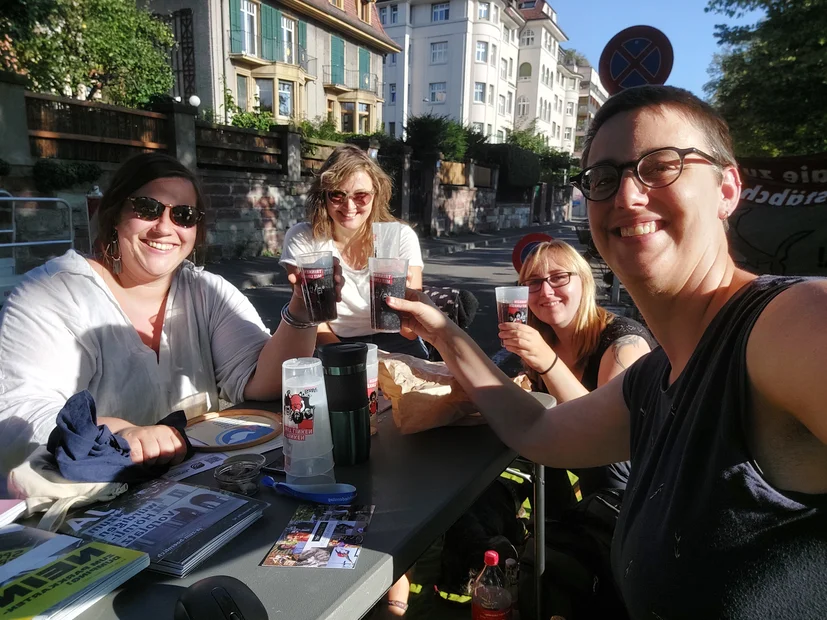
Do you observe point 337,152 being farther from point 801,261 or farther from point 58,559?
point 801,261

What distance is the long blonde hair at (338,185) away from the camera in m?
3.40

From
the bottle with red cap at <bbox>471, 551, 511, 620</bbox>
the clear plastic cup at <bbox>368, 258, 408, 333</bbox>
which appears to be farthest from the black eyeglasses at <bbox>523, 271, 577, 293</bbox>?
the bottle with red cap at <bbox>471, 551, 511, 620</bbox>

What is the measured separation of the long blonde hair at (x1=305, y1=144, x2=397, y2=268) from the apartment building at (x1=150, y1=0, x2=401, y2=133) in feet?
69.4

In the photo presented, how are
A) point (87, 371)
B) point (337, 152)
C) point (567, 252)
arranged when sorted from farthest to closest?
point (337, 152) → point (567, 252) → point (87, 371)

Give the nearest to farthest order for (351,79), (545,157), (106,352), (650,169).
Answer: (650,169) → (106,352) → (351,79) → (545,157)

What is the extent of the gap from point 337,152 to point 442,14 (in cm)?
4331

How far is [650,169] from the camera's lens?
50.0 inches

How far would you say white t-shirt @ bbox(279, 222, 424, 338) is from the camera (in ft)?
11.1

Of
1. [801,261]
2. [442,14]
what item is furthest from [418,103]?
[801,261]

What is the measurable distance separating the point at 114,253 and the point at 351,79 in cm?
3026

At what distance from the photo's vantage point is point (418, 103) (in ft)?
144

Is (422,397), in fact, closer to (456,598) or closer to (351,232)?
(456,598)

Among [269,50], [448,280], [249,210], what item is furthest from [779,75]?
[269,50]

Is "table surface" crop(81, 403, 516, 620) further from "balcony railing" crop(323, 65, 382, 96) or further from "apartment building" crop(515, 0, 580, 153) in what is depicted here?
"apartment building" crop(515, 0, 580, 153)
